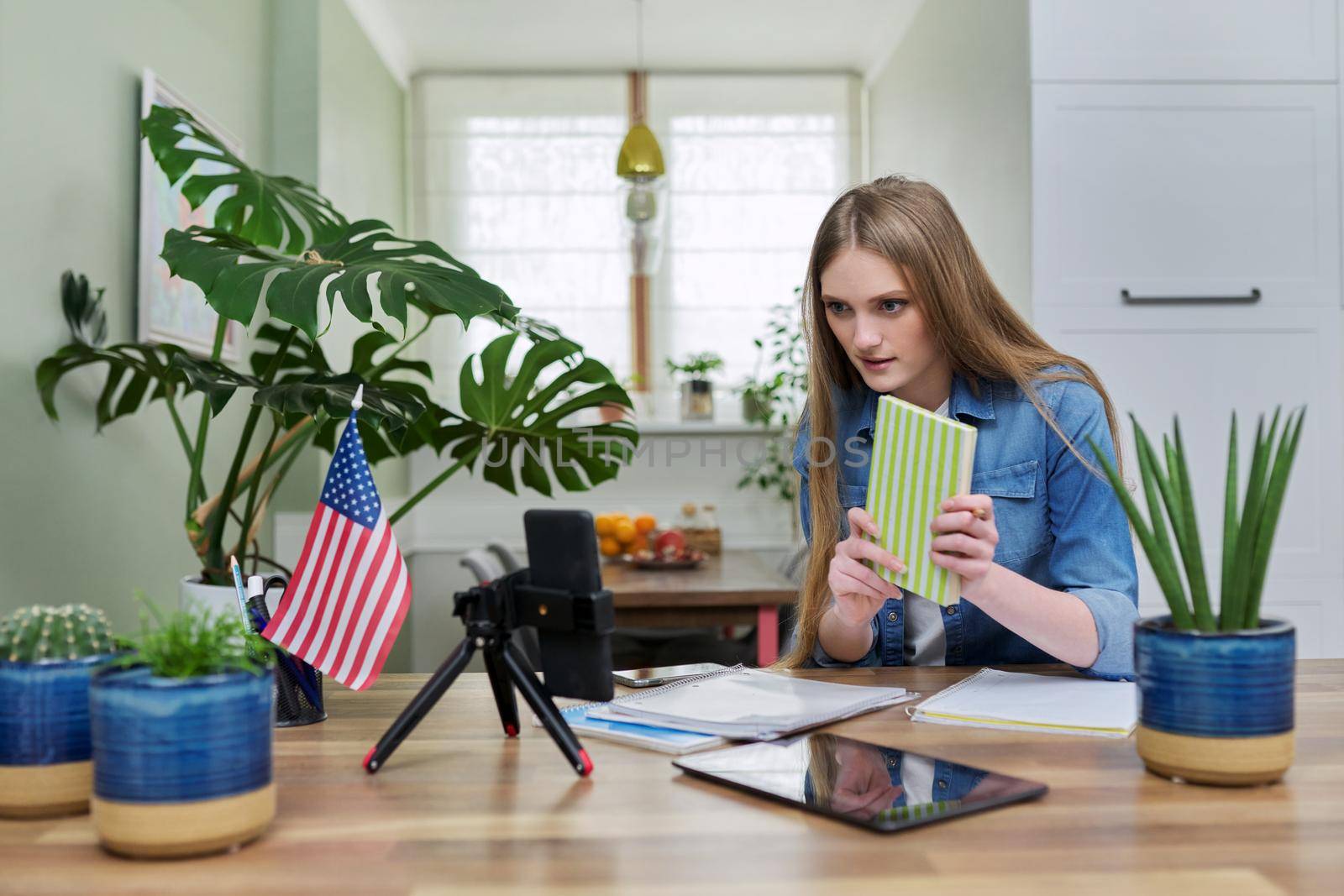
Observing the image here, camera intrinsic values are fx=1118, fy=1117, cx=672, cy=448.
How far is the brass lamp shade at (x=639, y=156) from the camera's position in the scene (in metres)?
3.84

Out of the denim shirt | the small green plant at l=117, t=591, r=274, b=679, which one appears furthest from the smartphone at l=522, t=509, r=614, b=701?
the denim shirt

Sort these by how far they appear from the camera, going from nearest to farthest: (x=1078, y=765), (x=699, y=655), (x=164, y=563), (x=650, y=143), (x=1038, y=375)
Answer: (x=1078, y=765)
(x=1038, y=375)
(x=164, y=563)
(x=699, y=655)
(x=650, y=143)

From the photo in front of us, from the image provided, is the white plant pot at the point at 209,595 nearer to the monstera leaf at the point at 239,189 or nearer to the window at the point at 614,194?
the monstera leaf at the point at 239,189

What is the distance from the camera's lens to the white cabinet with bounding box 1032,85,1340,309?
287cm

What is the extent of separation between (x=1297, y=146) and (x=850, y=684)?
240cm

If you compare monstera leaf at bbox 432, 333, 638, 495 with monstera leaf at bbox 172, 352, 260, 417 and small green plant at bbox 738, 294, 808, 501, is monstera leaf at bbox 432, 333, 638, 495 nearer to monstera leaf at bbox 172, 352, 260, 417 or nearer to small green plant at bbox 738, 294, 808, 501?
monstera leaf at bbox 172, 352, 260, 417

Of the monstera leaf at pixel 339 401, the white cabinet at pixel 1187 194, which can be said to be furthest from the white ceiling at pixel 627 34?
the monstera leaf at pixel 339 401

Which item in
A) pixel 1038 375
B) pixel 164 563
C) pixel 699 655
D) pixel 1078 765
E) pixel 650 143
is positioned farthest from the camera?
pixel 650 143

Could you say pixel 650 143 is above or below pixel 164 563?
above

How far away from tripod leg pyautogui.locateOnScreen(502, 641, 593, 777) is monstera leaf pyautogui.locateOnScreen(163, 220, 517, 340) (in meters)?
0.69

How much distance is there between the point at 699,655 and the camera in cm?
336

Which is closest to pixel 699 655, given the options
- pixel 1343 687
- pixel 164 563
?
pixel 164 563

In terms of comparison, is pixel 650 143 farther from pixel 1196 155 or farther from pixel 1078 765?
pixel 1078 765

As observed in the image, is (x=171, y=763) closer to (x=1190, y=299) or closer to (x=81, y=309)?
(x=81, y=309)
